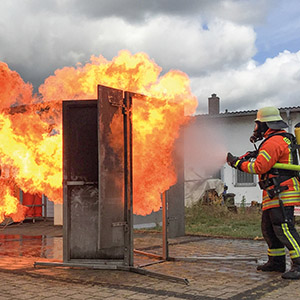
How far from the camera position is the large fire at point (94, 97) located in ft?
23.2

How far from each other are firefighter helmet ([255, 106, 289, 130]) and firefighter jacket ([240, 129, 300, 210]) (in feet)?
0.76

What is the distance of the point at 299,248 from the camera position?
20.7ft

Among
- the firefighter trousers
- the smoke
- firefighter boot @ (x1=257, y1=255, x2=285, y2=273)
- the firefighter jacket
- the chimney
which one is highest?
the chimney

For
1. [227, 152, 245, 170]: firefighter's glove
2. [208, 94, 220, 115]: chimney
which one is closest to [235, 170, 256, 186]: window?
[208, 94, 220, 115]: chimney

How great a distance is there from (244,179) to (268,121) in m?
16.1

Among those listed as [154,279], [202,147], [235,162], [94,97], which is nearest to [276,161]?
[235,162]

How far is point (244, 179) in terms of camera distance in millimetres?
22547

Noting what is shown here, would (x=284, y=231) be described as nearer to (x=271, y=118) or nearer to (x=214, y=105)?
(x=271, y=118)

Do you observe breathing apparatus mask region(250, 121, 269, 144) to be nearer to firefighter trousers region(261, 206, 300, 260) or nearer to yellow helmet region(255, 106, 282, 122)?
yellow helmet region(255, 106, 282, 122)

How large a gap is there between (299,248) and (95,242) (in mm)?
3051

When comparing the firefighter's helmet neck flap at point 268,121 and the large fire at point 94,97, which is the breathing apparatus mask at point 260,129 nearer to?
the firefighter's helmet neck flap at point 268,121

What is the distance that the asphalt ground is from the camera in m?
→ 5.29

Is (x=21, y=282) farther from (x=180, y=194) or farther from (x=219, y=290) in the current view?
(x=180, y=194)

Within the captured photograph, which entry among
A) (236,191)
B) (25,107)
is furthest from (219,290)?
(236,191)
